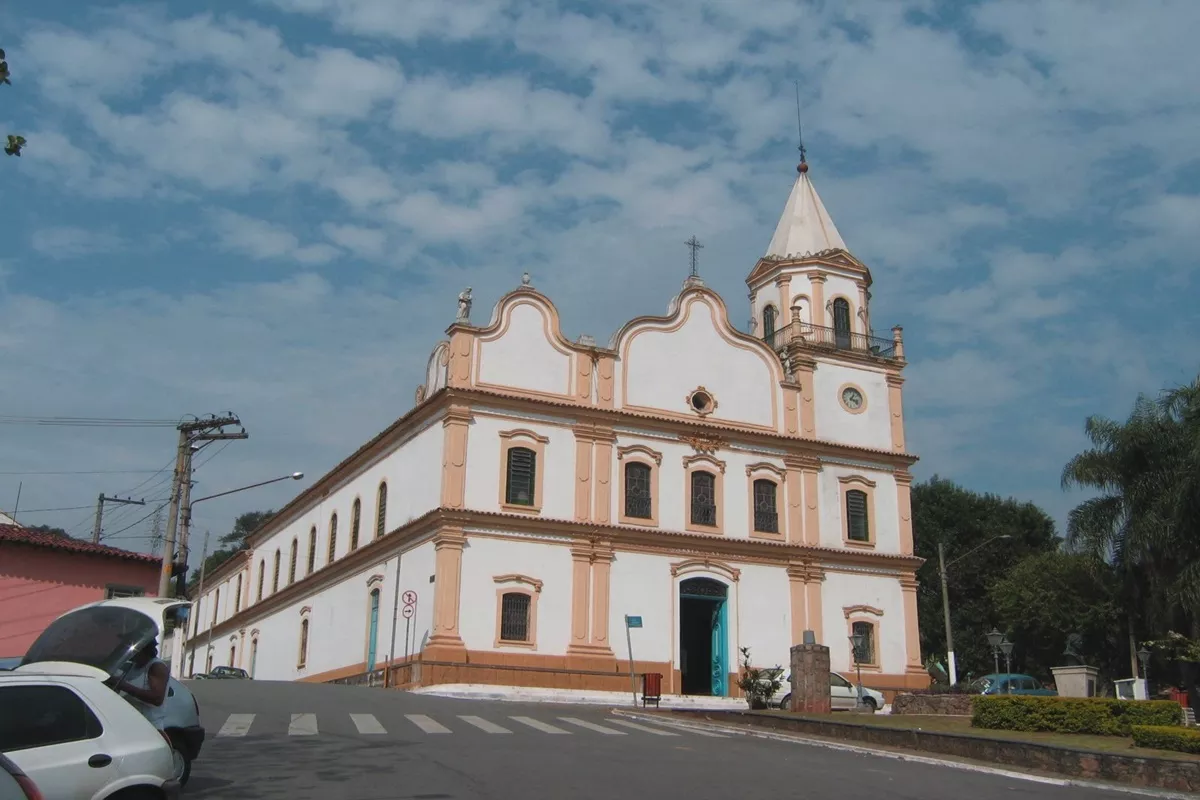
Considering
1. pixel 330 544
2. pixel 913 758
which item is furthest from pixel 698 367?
pixel 913 758

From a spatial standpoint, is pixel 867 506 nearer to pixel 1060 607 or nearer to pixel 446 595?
pixel 446 595

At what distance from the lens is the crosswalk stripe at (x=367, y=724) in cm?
1705

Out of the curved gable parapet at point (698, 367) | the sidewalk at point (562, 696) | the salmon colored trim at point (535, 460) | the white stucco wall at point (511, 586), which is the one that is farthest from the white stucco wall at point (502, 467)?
the sidewalk at point (562, 696)

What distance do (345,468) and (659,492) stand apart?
12.9m

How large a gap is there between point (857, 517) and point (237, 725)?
87.3 feet

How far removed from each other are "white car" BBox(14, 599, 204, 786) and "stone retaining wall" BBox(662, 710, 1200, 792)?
35.5 ft

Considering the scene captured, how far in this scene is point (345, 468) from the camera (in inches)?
1692

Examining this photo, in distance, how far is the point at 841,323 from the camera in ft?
140

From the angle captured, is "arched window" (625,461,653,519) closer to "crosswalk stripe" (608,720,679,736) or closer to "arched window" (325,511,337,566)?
"arched window" (325,511,337,566)

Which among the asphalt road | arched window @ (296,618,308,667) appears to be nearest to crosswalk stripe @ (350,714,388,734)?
the asphalt road

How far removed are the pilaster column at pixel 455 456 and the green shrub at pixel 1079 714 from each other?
17.0 meters

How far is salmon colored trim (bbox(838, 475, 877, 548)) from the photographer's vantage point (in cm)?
3925

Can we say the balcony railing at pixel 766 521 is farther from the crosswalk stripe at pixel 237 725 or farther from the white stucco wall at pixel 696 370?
the crosswalk stripe at pixel 237 725

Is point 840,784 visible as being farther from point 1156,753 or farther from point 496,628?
point 496,628
